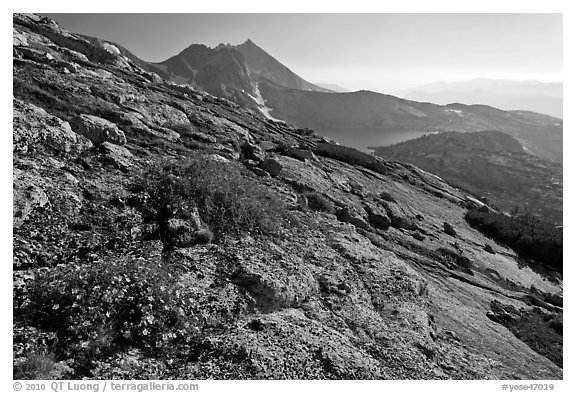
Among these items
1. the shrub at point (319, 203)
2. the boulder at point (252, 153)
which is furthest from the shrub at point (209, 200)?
the boulder at point (252, 153)

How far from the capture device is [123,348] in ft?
26.2

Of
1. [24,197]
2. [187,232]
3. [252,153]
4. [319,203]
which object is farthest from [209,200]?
[252,153]

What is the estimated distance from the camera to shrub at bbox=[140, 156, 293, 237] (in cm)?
1228

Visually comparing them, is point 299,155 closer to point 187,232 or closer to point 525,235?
point 187,232

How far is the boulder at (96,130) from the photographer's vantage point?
1508cm

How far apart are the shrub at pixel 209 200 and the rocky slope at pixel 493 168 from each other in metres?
92.3

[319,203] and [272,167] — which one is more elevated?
[272,167]

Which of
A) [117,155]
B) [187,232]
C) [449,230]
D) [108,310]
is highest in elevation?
[117,155]

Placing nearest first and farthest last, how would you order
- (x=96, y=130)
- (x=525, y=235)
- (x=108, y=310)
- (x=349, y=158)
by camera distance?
1. (x=108, y=310)
2. (x=96, y=130)
3. (x=525, y=235)
4. (x=349, y=158)

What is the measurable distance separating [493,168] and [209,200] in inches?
5979

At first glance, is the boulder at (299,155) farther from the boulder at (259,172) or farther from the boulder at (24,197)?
the boulder at (24,197)

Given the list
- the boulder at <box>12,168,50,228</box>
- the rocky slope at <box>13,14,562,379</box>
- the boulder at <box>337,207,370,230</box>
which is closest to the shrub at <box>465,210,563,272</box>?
the rocky slope at <box>13,14,562,379</box>

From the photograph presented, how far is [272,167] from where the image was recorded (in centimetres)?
2119

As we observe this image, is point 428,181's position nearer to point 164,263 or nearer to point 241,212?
point 241,212
